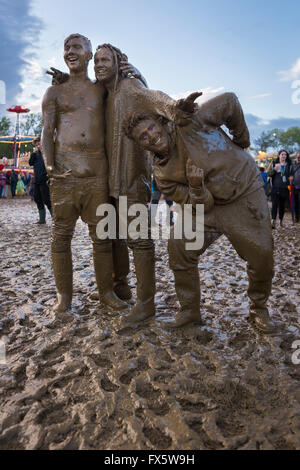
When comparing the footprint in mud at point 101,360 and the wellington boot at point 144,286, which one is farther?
the wellington boot at point 144,286

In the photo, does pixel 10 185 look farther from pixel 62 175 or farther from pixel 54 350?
pixel 54 350

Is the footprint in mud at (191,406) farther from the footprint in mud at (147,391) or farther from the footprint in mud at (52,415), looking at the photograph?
the footprint in mud at (52,415)

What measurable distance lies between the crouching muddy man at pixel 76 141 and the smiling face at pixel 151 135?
0.58 meters

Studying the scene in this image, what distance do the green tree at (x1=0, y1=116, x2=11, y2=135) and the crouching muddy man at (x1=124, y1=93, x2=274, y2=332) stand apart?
6084 centimetres

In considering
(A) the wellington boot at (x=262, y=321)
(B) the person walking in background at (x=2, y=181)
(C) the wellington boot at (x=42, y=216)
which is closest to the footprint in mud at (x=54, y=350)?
(A) the wellington boot at (x=262, y=321)

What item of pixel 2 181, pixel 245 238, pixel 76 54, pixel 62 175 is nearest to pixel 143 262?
pixel 245 238

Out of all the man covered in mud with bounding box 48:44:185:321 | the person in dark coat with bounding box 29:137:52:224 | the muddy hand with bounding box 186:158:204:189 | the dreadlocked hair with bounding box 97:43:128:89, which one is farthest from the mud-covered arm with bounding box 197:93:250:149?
the person in dark coat with bounding box 29:137:52:224

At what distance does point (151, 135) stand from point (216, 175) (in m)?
0.51

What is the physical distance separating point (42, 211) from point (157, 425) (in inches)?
308

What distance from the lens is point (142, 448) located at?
1619mm

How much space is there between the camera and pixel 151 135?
2434 millimetres

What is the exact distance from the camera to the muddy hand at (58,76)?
2.96 m

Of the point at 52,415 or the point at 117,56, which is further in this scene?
the point at 117,56

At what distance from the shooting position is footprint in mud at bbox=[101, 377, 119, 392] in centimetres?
206
